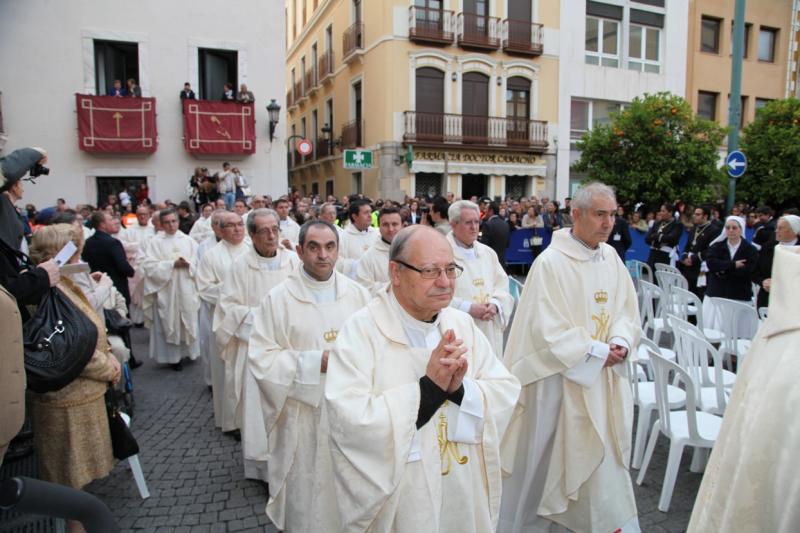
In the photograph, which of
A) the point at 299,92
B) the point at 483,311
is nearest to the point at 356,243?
the point at 483,311

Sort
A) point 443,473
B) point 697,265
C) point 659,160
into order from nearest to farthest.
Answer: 1. point 443,473
2. point 697,265
3. point 659,160

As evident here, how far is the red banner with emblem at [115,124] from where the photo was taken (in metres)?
15.9

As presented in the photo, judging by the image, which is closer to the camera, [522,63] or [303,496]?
[303,496]

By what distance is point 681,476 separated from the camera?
4402 mm

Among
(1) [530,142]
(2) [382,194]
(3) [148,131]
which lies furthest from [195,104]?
(1) [530,142]

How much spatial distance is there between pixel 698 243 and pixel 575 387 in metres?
6.68

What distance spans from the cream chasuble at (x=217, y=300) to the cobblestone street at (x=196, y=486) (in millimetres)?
225

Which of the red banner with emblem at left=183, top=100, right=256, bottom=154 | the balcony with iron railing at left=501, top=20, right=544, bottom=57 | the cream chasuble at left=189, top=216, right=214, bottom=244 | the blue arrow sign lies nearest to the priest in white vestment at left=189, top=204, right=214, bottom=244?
the cream chasuble at left=189, top=216, right=214, bottom=244

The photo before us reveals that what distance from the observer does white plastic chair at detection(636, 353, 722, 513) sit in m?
3.86

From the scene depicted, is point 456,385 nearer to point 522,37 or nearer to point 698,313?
point 698,313

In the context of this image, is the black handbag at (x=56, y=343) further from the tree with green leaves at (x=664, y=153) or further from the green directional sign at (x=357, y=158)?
the tree with green leaves at (x=664, y=153)

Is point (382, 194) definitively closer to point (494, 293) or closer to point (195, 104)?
point (195, 104)

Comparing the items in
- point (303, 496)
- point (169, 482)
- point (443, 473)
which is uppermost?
point (443, 473)

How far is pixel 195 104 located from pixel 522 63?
1320cm
